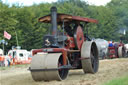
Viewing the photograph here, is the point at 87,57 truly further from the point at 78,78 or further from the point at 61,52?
the point at 61,52

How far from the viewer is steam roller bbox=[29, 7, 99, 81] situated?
29.5 ft

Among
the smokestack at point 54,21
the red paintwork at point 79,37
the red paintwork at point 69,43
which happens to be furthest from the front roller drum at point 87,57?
the smokestack at point 54,21

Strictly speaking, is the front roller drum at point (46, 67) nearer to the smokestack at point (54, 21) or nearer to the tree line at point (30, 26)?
the smokestack at point (54, 21)

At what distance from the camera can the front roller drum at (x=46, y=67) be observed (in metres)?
8.88

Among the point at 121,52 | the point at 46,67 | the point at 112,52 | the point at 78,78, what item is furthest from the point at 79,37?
the point at 112,52

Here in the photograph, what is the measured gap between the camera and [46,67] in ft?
29.3

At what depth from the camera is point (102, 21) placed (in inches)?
2063

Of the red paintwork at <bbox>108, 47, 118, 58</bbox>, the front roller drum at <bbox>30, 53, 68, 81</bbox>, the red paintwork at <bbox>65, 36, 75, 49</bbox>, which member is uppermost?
the red paintwork at <bbox>65, 36, 75, 49</bbox>

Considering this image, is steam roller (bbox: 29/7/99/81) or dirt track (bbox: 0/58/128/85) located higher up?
steam roller (bbox: 29/7/99/81)

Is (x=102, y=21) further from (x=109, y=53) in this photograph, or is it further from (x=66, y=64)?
(x=66, y=64)

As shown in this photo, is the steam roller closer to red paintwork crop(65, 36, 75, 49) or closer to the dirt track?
red paintwork crop(65, 36, 75, 49)

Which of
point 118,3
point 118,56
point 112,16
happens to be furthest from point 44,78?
point 118,3

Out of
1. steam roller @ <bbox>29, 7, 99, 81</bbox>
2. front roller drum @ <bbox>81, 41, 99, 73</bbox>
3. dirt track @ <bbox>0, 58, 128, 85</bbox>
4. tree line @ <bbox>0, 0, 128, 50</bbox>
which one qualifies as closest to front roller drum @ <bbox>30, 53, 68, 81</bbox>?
steam roller @ <bbox>29, 7, 99, 81</bbox>

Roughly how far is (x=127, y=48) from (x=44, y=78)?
21.5 meters
